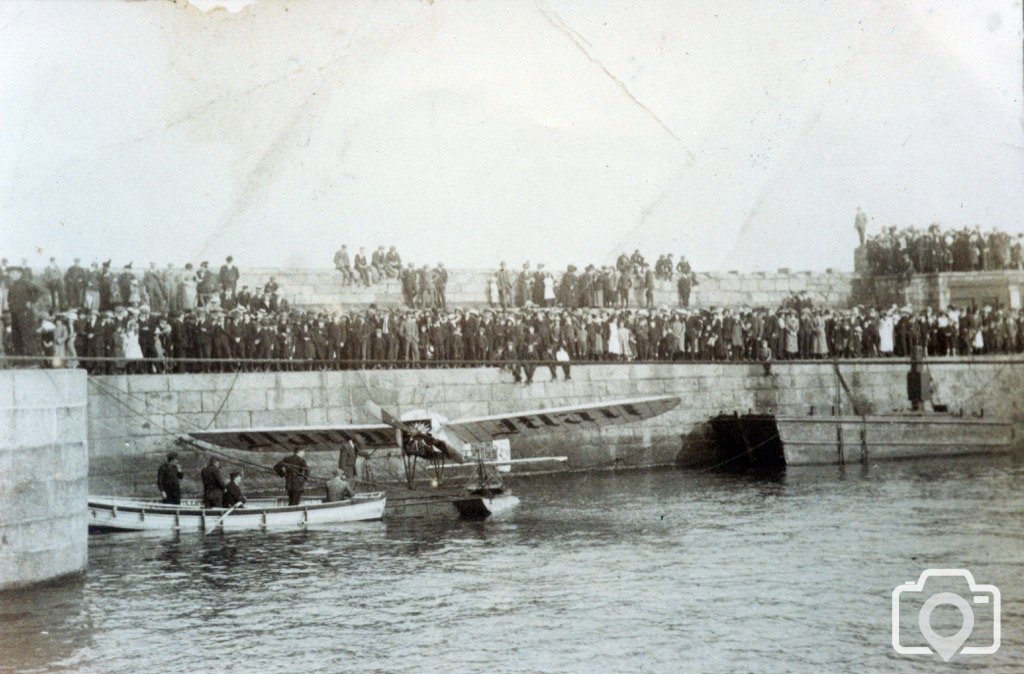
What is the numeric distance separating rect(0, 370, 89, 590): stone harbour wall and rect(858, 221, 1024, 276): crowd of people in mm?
20170

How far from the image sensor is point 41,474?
1217cm

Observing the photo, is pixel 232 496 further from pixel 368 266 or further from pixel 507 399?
pixel 507 399

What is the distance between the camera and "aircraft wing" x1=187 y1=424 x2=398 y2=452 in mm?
19516

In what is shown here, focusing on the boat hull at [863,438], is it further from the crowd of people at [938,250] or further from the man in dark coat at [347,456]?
the man in dark coat at [347,456]

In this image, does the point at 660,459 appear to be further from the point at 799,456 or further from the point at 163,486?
the point at 163,486

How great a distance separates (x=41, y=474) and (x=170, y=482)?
6244mm

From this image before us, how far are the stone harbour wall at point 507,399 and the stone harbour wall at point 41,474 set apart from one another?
274 inches

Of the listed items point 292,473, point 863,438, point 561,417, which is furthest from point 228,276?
point 863,438

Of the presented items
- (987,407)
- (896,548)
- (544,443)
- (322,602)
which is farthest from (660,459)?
(322,602)

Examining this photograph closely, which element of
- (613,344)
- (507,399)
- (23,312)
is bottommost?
(507,399)

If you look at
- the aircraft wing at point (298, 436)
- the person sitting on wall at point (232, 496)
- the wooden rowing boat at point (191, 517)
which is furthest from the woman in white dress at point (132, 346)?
the person sitting on wall at point (232, 496)

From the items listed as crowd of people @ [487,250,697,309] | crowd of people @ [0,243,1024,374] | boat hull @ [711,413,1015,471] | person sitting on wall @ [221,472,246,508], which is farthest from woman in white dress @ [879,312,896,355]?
person sitting on wall @ [221,472,246,508]

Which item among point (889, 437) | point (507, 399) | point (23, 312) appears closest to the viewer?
point (23, 312)

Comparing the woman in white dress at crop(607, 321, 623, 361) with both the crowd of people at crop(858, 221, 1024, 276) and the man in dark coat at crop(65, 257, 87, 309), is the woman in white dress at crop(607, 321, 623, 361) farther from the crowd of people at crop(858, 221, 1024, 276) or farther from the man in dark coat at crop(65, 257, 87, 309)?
the man in dark coat at crop(65, 257, 87, 309)
